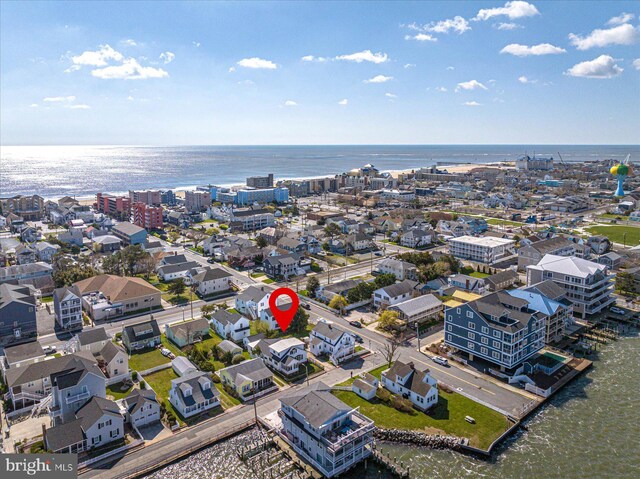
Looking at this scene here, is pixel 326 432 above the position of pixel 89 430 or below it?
above

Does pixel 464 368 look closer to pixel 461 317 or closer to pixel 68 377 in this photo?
pixel 461 317

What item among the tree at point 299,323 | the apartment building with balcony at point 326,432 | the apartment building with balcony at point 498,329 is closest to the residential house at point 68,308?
the tree at point 299,323

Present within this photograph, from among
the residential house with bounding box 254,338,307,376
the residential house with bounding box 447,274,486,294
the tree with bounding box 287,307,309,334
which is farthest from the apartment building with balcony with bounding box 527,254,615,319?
the residential house with bounding box 254,338,307,376

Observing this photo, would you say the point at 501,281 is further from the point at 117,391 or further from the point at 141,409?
the point at 117,391

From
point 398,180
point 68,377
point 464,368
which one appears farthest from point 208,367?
point 398,180

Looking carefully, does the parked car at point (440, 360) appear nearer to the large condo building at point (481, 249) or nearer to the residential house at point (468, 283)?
the residential house at point (468, 283)

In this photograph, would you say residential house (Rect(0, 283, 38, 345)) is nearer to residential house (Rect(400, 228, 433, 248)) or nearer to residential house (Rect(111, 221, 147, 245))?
residential house (Rect(111, 221, 147, 245))

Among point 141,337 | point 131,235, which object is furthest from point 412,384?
point 131,235
